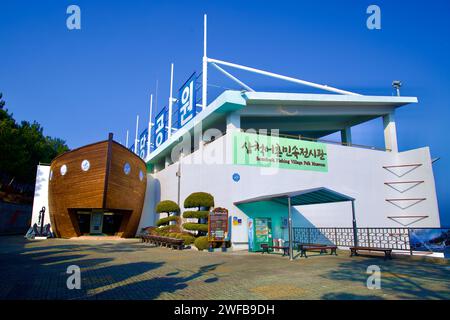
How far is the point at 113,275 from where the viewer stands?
734 cm

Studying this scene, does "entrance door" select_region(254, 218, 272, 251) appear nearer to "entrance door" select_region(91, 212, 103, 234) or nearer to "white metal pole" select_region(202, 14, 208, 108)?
"white metal pole" select_region(202, 14, 208, 108)

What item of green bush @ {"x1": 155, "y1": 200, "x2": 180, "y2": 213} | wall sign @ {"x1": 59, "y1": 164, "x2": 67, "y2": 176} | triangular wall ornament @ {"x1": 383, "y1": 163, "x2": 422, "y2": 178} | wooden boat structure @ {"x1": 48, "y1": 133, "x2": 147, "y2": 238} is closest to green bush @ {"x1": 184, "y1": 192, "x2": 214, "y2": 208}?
green bush @ {"x1": 155, "y1": 200, "x2": 180, "y2": 213}

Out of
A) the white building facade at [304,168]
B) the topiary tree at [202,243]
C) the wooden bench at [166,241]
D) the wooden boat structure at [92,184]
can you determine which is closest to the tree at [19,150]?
the wooden boat structure at [92,184]

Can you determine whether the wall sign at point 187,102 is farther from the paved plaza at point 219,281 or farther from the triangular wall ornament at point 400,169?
the triangular wall ornament at point 400,169

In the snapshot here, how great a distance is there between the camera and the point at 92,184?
20.2 meters

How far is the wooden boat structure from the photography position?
20.2 metres

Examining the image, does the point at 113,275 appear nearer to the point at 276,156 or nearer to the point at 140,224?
the point at 276,156

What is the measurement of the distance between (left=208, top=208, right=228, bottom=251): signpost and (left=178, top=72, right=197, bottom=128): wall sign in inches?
312

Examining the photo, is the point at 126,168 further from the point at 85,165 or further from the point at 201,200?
the point at 201,200

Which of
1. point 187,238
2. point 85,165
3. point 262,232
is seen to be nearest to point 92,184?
point 85,165

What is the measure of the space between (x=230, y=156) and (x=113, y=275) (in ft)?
30.0

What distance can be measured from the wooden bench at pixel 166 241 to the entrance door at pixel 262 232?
3668 millimetres
